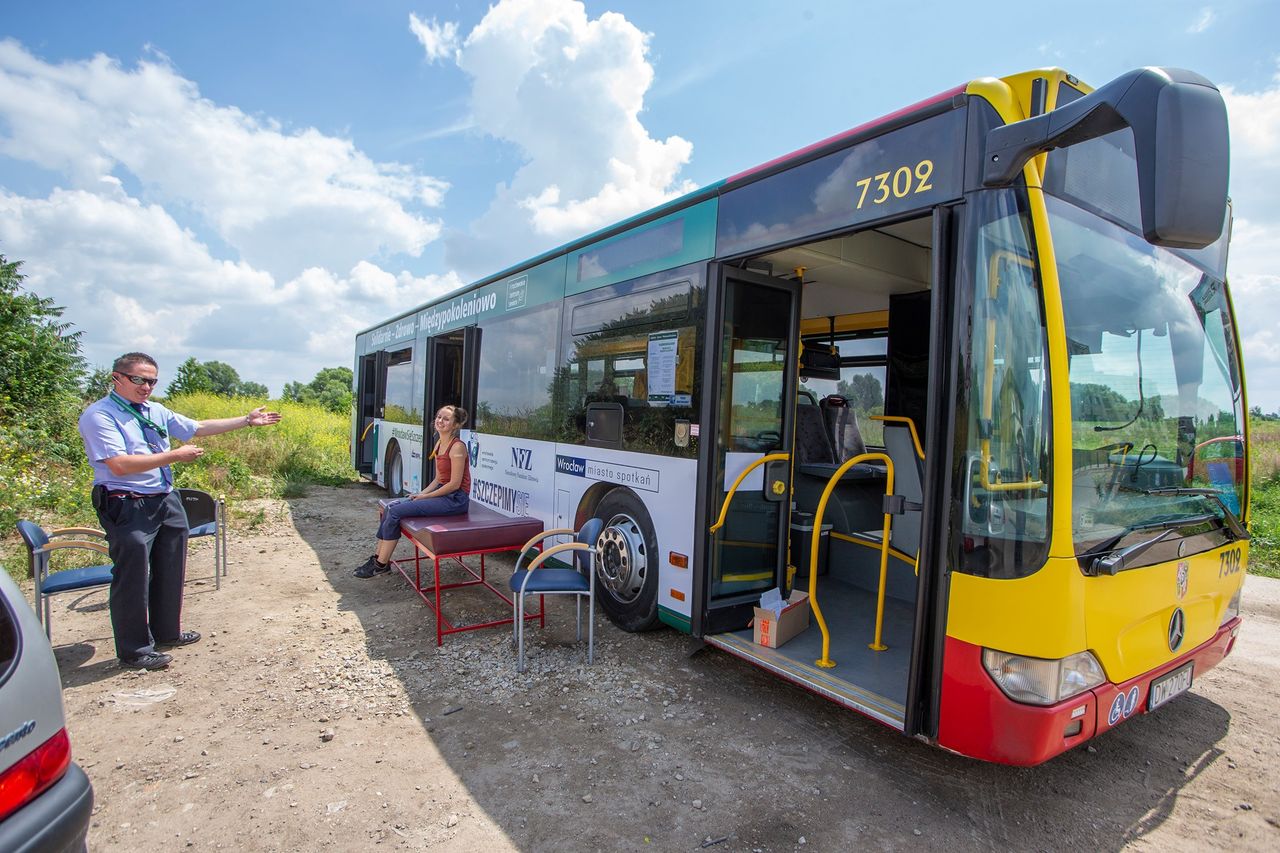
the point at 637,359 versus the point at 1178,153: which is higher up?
the point at 1178,153

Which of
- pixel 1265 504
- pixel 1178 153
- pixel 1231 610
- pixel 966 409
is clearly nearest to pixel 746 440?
pixel 966 409

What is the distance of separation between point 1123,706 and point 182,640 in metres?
5.39

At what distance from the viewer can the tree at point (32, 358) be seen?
41.6ft

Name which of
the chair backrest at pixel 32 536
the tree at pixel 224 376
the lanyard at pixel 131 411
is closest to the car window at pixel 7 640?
the lanyard at pixel 131 411

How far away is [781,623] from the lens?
388 cm

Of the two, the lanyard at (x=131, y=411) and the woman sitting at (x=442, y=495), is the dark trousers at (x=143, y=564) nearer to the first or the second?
the lanyard at (x=131, y=411)

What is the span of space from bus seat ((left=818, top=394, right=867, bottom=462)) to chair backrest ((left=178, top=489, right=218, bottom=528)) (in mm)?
5656

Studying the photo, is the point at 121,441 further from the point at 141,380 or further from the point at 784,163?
the point at 784,163

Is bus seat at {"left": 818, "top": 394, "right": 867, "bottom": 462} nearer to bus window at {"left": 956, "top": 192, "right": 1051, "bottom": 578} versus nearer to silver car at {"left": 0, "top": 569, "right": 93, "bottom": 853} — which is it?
bus window at {"left": 956, "top": 192, "right": 1051, "bottom": 578}

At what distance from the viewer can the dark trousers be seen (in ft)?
13.0

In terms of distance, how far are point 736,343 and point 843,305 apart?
223cm

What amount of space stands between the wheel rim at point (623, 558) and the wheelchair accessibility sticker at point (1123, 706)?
263 cm

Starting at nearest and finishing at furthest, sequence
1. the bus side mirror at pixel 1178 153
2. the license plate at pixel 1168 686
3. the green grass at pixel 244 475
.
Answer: the bus side mirror at pixel 1178 153 < the license plate at pixel 1168 686 < the green grass at pixel 244 475

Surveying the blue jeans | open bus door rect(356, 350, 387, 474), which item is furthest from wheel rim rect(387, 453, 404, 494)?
the blue jeans
